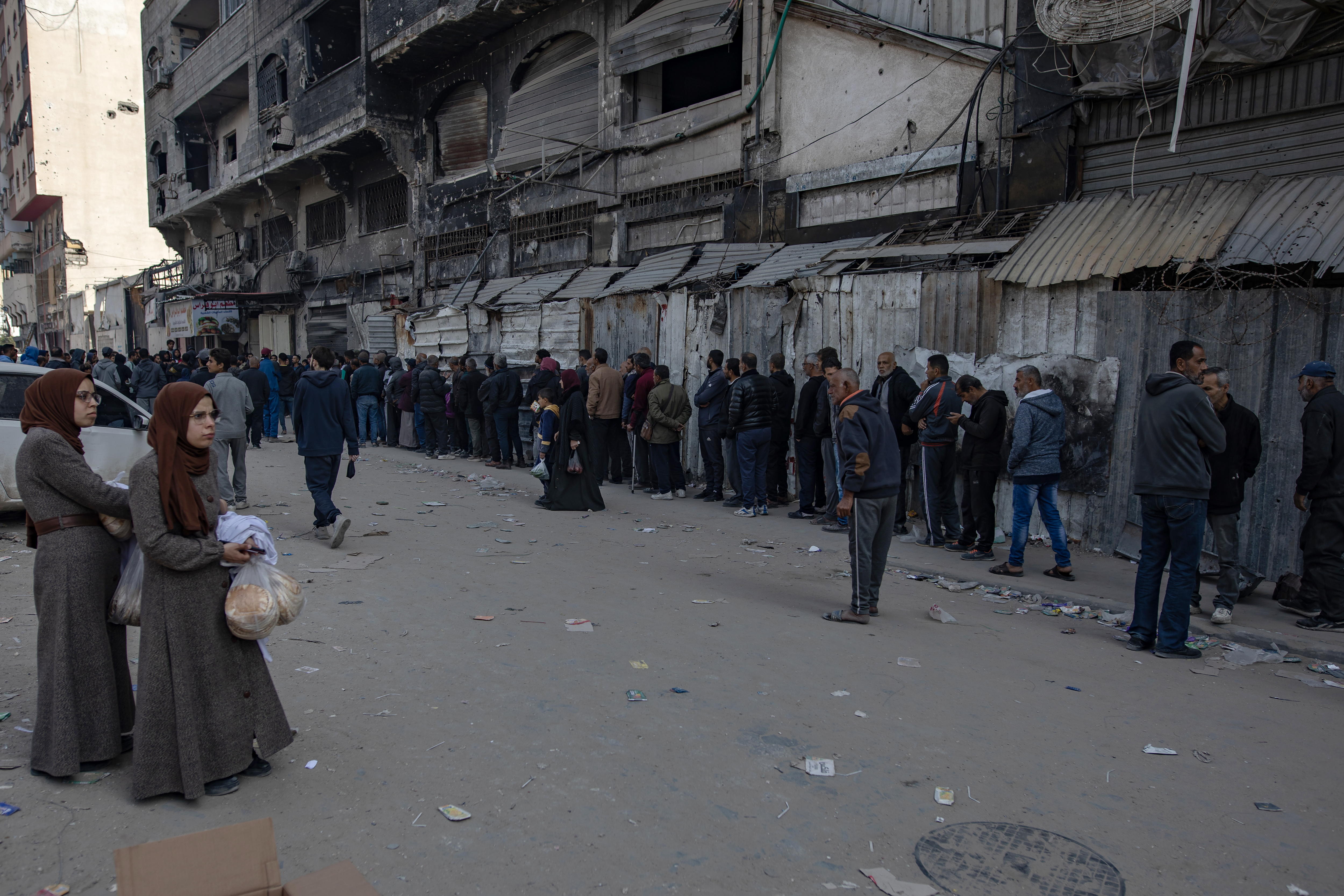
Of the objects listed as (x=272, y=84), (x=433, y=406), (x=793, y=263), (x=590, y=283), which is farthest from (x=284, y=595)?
(x=272, y=84)

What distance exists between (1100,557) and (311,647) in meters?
6.80

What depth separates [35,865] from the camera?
277 cm

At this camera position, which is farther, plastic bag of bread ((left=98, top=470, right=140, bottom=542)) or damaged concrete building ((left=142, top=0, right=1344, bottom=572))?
damaged concrete building ((left=142, top=0, right=1344, bottom=572))

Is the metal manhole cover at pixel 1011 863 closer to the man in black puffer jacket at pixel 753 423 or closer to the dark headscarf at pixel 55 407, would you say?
the dark headscarf at pixel 55 407

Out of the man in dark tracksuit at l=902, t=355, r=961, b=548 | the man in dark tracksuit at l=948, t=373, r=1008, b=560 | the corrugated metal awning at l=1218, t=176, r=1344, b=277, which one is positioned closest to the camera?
the corrugated metal awning at l=1218, t=176, r=1344, b=277

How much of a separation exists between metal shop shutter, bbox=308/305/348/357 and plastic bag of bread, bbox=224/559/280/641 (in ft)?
73.6

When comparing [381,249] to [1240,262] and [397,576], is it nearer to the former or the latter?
[397,576]

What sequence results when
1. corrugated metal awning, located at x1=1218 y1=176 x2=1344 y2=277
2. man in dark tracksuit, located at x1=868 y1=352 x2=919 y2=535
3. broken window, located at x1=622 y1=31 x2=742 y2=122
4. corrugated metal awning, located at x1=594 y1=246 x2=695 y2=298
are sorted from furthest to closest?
1. broken window, located at x1=622 y1=31 x2=742 y2=122
2. corrugated metal awning, located at x1=594 y1=246 x2=695 y2=298
3. man in dark tracksuit, located at x1=868 y1=352 x2=919 y2=535
4. corrugated metal awning, located at x1=1218 y1=176 x2=1344 y2=277

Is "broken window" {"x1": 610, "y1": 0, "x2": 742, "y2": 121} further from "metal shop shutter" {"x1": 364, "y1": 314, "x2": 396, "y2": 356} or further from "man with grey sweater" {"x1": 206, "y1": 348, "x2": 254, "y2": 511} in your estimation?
"man with grey sweater" {"x1": 206, "y1": 348, "x2": 254, "y2": 511}

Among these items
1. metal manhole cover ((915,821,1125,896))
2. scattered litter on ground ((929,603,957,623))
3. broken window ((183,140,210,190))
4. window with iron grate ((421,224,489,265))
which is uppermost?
broken window ((183,140,210,190))

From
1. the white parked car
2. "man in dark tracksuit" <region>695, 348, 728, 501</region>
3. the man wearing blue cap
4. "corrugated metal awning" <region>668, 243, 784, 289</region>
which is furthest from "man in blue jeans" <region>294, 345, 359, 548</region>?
the man wearing blue cap

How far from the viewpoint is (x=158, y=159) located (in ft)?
115

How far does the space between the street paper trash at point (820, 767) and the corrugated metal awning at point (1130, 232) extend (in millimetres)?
5903

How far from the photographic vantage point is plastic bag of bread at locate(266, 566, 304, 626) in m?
3.23
